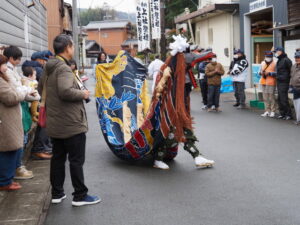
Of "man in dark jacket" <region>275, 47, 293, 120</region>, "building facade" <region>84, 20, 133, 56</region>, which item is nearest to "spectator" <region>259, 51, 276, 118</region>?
"man in dark jacket" <region>275, 47, 293, 120</region>

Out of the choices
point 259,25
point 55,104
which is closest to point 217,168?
point 55,104

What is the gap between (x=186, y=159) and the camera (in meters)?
7.40

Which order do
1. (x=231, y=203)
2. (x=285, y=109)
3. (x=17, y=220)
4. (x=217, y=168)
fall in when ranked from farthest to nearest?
(x=285, y=109) < (x=217, y=168) < (x=231, y=203) < (x=17, y=220)

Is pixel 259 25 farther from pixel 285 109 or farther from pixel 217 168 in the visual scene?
pixel 217 168

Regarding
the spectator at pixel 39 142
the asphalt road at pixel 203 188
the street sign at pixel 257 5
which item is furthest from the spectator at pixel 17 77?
the street sign at pixel 257 5

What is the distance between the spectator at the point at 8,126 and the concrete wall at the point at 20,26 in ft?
11.9

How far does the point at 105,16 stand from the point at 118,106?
93.0 meters

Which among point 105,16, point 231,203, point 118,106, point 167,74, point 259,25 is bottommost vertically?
point 231,203

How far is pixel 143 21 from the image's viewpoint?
27953mm

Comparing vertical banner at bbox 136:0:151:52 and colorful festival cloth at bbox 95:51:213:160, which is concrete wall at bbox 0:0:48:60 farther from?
vertical banner at bbox 136:0:151:52

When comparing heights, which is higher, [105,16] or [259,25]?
[105,16]

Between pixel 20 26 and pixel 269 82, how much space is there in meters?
6.31

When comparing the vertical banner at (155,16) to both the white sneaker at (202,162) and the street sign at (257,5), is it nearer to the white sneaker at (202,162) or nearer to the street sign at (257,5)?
the street sign at (257,5)

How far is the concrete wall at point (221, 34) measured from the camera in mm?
21875
